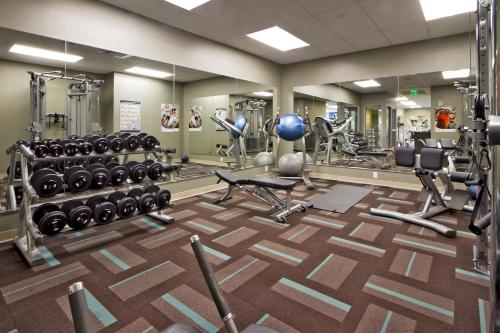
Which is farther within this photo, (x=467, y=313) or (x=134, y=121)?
(x=134, y=121)

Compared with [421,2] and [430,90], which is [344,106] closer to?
[430,90]

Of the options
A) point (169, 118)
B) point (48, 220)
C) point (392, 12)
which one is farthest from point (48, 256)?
point (392, 12)

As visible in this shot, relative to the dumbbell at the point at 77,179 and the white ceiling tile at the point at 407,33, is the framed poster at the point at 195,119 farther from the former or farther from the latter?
the white ceiling tile at the point at 407,33

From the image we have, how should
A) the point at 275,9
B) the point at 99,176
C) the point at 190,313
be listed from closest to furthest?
the point at 190,313, the point at 99,176, the point at 275,9

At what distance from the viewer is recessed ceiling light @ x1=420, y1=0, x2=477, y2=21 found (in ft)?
12.2

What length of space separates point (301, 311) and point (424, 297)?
813 mm

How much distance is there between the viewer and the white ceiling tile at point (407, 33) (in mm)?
4531

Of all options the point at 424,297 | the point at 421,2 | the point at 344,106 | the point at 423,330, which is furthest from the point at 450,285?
the point at 344,106

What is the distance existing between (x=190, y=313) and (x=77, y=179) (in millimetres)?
1635

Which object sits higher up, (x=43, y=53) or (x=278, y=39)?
(x=278, y=39)

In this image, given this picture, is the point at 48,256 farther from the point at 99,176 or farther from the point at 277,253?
the point at 277,253

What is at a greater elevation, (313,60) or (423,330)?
(313,60)

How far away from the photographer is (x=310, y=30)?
15.5 ft

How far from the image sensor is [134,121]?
415cm
